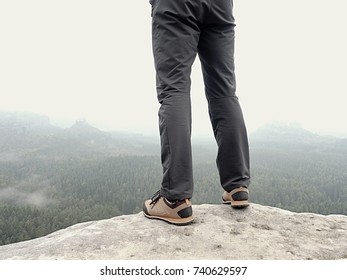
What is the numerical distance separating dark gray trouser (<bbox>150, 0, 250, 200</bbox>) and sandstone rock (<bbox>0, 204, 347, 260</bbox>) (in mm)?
309

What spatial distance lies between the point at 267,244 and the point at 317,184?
13240 cm

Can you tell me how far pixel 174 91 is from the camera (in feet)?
7.97

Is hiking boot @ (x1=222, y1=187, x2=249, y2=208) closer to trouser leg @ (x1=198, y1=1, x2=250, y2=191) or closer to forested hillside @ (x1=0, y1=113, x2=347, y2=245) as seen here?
trouser leg @ (x1=198, y1=1, x2=250, y2=191)

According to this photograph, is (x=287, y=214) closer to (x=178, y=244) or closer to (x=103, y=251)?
(x=178, y=244)

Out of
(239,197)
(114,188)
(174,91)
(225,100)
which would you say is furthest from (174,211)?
(114,188)

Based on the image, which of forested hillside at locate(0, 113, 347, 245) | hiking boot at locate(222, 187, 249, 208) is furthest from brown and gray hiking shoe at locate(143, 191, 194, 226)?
forested hillside at locate(0, 113, 347, 245)

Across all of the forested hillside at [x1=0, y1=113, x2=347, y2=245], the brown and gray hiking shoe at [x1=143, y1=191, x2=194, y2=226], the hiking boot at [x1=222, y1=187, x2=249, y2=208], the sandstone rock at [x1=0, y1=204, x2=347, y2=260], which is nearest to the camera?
the sandstone rock at [x1=0, y1=204, x2=347, y2=260]

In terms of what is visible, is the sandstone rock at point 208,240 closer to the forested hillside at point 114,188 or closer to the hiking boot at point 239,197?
the hiking boot at point 239,197

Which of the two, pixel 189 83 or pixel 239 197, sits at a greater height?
pixel 189 83

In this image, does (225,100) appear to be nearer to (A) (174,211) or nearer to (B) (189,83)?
(B) (189,83)

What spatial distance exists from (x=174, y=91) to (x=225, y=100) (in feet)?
1.73

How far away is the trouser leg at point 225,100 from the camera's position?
2.59 m

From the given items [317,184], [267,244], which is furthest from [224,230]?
[317,184]

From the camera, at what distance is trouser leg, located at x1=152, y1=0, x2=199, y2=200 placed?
2336mm
